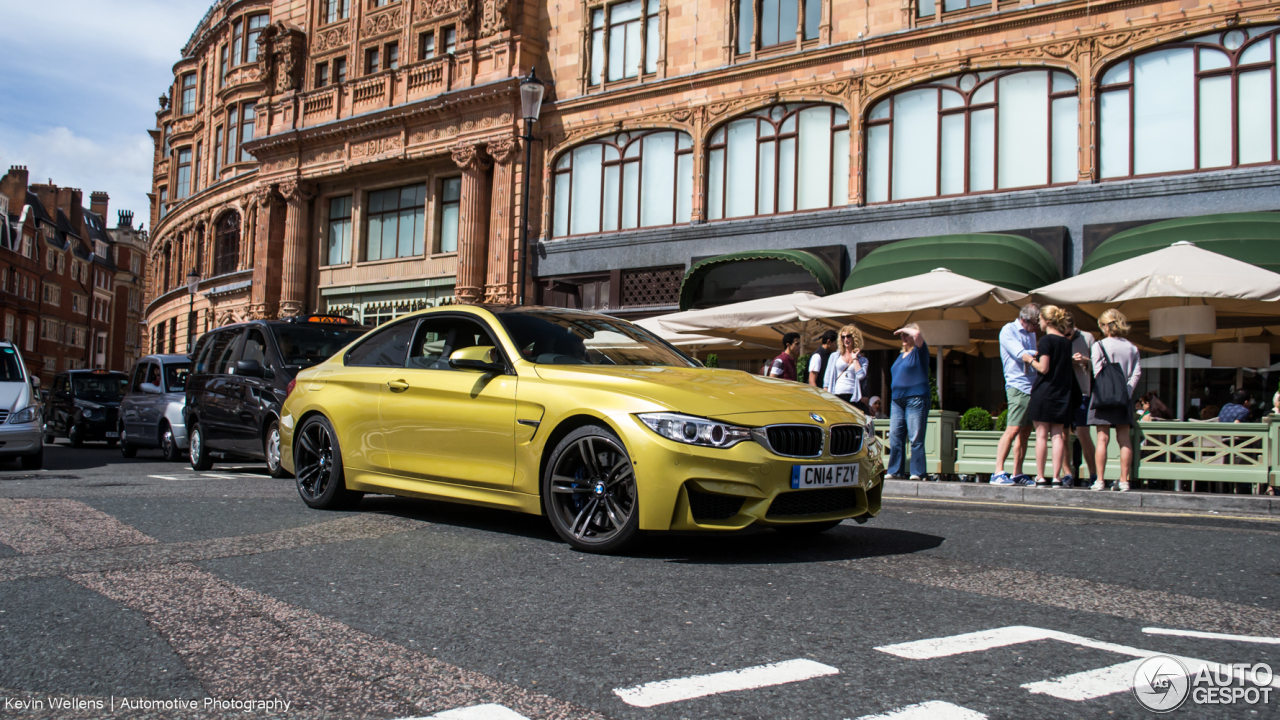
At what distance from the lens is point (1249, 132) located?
18.6 metres

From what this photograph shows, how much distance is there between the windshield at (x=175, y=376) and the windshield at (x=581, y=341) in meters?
12.1

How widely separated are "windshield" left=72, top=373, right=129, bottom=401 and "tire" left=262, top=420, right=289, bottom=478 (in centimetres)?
1407

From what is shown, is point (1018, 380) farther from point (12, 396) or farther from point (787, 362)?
point (12, 396)

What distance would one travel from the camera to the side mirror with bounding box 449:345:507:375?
20.0ft

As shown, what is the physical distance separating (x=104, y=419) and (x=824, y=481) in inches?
841

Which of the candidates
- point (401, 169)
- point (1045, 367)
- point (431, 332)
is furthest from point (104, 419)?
point (1045, 367)

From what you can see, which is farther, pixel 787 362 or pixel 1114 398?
pixel 787 362

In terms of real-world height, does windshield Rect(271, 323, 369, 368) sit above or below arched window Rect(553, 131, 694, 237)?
below

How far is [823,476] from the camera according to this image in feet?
17.6

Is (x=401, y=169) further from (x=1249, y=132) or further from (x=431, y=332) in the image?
(x=431, y=332)

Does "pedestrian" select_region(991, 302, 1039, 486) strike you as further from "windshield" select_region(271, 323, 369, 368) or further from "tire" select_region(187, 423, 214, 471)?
"tire" select_region(187, 423, 214, 471)

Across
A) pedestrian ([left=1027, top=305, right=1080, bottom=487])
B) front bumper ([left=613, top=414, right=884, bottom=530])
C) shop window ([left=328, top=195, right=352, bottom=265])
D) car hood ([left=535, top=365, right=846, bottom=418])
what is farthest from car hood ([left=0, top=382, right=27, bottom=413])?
shop window ([left=328, top=195, right=352, bottom=265])

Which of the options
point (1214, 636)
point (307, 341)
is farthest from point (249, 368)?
point (1214, 636)

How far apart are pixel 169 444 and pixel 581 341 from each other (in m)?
11.8
